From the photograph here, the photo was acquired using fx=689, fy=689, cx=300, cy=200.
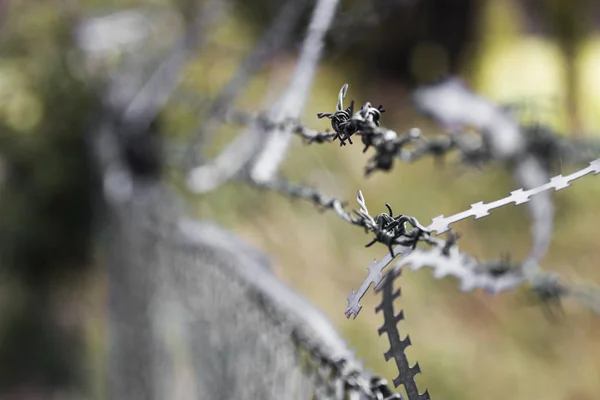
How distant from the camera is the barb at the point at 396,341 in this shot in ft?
0.74

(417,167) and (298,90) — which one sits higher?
(417,167)

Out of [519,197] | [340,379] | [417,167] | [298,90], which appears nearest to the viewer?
[519,197]

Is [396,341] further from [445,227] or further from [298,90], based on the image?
[298,90]

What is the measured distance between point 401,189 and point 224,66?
74cm

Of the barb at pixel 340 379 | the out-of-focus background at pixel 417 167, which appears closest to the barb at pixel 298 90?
the barb at pixel 340 379

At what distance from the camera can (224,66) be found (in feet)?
5.22

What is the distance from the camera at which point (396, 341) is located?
0.23m

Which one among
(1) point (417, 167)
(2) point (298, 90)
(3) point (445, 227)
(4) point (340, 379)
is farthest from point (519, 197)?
(1) point (417, 167)

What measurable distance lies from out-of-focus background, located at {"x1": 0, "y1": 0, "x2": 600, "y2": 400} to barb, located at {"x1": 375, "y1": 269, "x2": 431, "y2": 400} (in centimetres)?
71

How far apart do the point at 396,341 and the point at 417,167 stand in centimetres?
111

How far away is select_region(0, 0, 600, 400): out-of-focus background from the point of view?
Answer: 1174 mm

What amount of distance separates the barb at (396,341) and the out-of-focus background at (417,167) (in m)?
0.71

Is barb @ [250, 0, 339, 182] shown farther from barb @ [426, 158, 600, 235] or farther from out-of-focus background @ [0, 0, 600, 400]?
out-of-focus background @ [0, 0, 600, 400]

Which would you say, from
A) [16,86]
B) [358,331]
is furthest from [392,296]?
[16,86]
